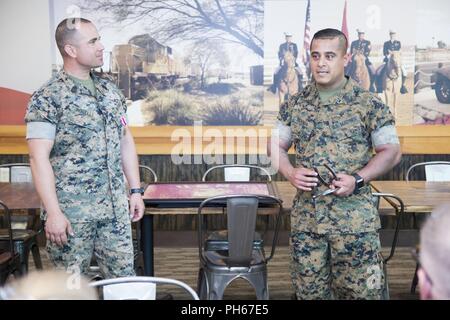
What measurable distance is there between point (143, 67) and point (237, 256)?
9.04 feet

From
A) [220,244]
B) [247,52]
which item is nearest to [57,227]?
[220,244]

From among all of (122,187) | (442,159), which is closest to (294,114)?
(122,187)

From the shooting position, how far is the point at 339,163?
2559 mm

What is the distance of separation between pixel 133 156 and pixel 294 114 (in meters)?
0.77

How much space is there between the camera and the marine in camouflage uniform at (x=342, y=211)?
2555 mm

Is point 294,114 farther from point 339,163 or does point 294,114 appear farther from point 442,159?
point 442,159

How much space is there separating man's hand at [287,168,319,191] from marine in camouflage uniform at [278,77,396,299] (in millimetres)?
68

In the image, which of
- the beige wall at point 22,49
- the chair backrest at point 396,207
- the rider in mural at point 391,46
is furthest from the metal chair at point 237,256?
the beige wall at point 22,49

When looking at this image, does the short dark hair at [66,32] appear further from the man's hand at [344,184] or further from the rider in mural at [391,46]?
the rider in mural at [391,46]

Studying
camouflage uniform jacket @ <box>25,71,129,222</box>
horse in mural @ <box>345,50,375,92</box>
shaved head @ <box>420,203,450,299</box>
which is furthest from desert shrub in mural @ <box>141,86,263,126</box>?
shaved head @ <box>420,203,450,299</box>

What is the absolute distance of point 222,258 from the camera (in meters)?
3.34

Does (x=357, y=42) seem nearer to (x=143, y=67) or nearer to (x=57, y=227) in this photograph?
(x=143, y=67)

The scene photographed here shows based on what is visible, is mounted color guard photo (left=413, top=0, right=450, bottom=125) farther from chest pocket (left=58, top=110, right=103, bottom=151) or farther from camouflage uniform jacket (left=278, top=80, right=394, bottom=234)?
chest pocket (left=58, top=110, right=103, bottom=151)

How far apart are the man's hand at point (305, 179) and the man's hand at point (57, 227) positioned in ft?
3.23
